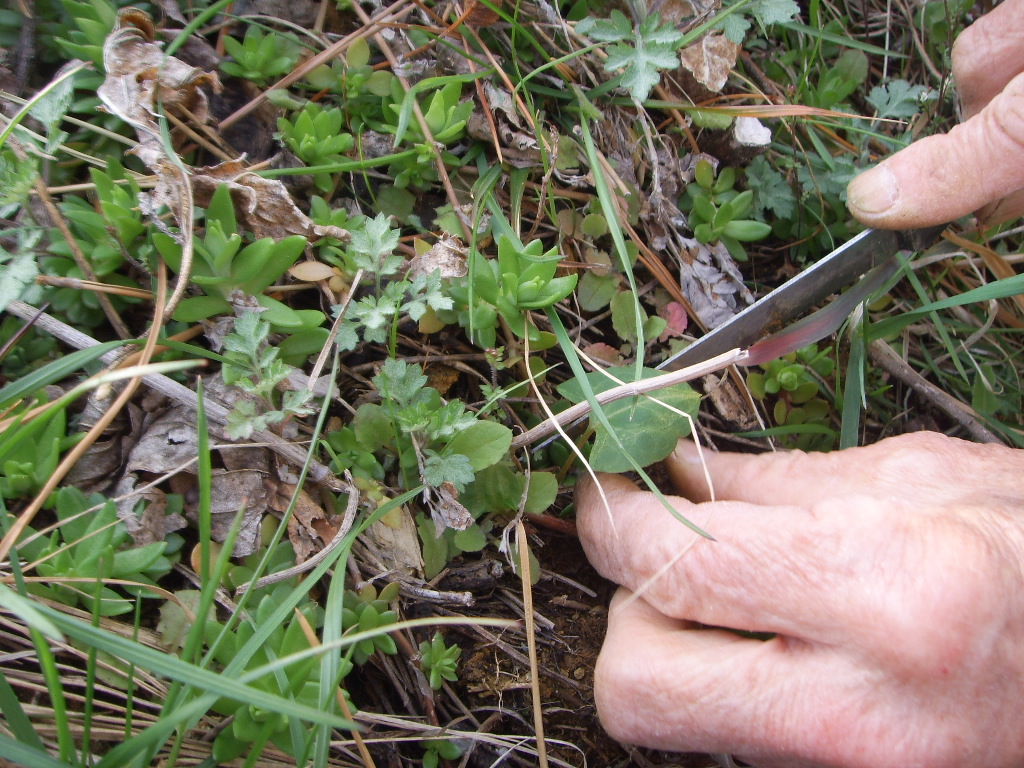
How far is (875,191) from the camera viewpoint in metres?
2.14

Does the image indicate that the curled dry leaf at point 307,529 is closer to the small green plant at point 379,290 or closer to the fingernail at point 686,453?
the small green plant at point 379,290

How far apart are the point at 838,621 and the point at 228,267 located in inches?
70.3

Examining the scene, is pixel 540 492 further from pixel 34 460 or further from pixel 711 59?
pixel 711 59

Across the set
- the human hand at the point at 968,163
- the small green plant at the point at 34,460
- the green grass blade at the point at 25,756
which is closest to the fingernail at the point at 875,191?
the human hand at the point at 968,163

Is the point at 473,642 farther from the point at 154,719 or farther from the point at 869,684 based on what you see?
the point at 869,684

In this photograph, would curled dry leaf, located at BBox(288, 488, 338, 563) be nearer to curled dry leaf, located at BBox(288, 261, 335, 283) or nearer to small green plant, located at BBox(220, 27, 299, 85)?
curled dry leaf, located at BBox(288, 261, 335, 283)

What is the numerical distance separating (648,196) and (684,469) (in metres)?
1.04

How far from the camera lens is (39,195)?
6.36ft

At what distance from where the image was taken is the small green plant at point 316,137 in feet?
6.95

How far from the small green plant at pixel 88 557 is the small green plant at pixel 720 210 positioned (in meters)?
2.06

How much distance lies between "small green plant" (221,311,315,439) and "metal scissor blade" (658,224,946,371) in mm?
1153

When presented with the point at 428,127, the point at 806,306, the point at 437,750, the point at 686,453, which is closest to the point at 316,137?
the point at 428,127

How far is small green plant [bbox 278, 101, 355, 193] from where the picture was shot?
2117 millimetres

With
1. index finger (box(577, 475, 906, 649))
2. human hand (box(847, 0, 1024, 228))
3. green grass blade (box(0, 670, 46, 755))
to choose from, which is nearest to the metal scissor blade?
human hand (box(847, 0, 1024, 228))
